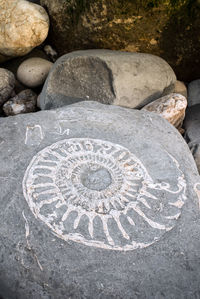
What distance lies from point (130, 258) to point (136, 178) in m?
0.58

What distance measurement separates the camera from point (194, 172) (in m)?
2.13

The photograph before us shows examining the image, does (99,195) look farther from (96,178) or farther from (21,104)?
(21,104)

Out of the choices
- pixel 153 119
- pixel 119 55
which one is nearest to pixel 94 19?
pixel 119 55

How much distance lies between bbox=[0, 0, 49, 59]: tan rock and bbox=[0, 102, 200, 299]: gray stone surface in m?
1.67

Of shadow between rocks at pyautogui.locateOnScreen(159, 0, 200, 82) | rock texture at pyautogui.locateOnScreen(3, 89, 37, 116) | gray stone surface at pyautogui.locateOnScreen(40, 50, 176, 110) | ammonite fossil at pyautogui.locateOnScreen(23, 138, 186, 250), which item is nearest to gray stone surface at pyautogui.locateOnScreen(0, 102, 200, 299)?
ammonite fossil at pyautogui.locateOnScreen(23, 138, 186, 250)

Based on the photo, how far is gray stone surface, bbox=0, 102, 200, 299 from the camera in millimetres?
1492

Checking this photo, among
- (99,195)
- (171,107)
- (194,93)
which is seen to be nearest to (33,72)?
(171,107)

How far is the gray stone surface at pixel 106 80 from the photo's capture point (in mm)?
3092

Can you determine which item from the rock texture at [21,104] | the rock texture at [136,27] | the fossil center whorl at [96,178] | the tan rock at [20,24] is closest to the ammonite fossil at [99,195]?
the fossil center whorl at [96,178]

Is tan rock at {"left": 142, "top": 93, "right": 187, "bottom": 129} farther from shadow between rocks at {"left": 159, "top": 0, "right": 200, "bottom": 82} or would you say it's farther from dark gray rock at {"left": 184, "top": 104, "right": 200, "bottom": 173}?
shadow between rocks at {"left": 159, "top": 0, "right": 200, "bottom": 82}

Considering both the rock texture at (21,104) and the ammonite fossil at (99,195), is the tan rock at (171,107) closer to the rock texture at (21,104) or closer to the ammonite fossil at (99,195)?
the ammonite fossil at (99,195)

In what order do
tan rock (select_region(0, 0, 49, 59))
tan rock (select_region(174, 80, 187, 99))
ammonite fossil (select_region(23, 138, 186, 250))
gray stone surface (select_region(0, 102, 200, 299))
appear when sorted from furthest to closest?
tan rock (select_region(174, 80, 187, 99)), tan rock (select_region(0, 0, 49, 59)), ammonite fossil (select_region(23, 138, 186, 250)), gray stone surface (select_region(0, 102, 200, 299))

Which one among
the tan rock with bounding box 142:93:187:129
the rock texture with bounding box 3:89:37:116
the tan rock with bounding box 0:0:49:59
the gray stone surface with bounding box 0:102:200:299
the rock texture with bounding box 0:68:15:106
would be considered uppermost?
the tan rock with bounding box 0:0:49:59

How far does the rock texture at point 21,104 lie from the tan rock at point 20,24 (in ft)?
1.88
